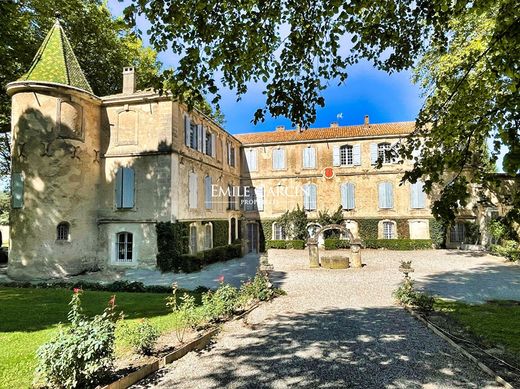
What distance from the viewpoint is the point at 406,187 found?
2562 cm

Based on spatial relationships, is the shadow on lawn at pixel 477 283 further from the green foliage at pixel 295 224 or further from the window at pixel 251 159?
the window at pixel 251 159

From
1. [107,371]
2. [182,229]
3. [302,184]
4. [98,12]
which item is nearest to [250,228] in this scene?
[302,184]

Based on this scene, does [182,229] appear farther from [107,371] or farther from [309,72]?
[309,72]

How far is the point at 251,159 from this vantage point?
28484 mm

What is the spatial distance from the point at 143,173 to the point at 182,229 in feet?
11.5

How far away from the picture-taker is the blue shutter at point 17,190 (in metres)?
15.0

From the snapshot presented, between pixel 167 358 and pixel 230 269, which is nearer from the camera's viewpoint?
pixel 167 358

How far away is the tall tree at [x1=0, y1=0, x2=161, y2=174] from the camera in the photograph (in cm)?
1662

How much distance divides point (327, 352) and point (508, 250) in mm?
17809

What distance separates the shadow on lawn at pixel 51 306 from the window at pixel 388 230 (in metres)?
19.5

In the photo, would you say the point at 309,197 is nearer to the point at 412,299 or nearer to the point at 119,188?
the point at 119,188

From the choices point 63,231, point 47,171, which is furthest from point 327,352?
point 47,171

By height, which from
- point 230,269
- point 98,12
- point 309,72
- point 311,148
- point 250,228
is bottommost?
point 230,269

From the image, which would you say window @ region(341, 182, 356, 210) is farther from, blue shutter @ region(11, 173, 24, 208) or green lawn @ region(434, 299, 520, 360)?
blue shutter @ region(11, 173, 24, 208)
